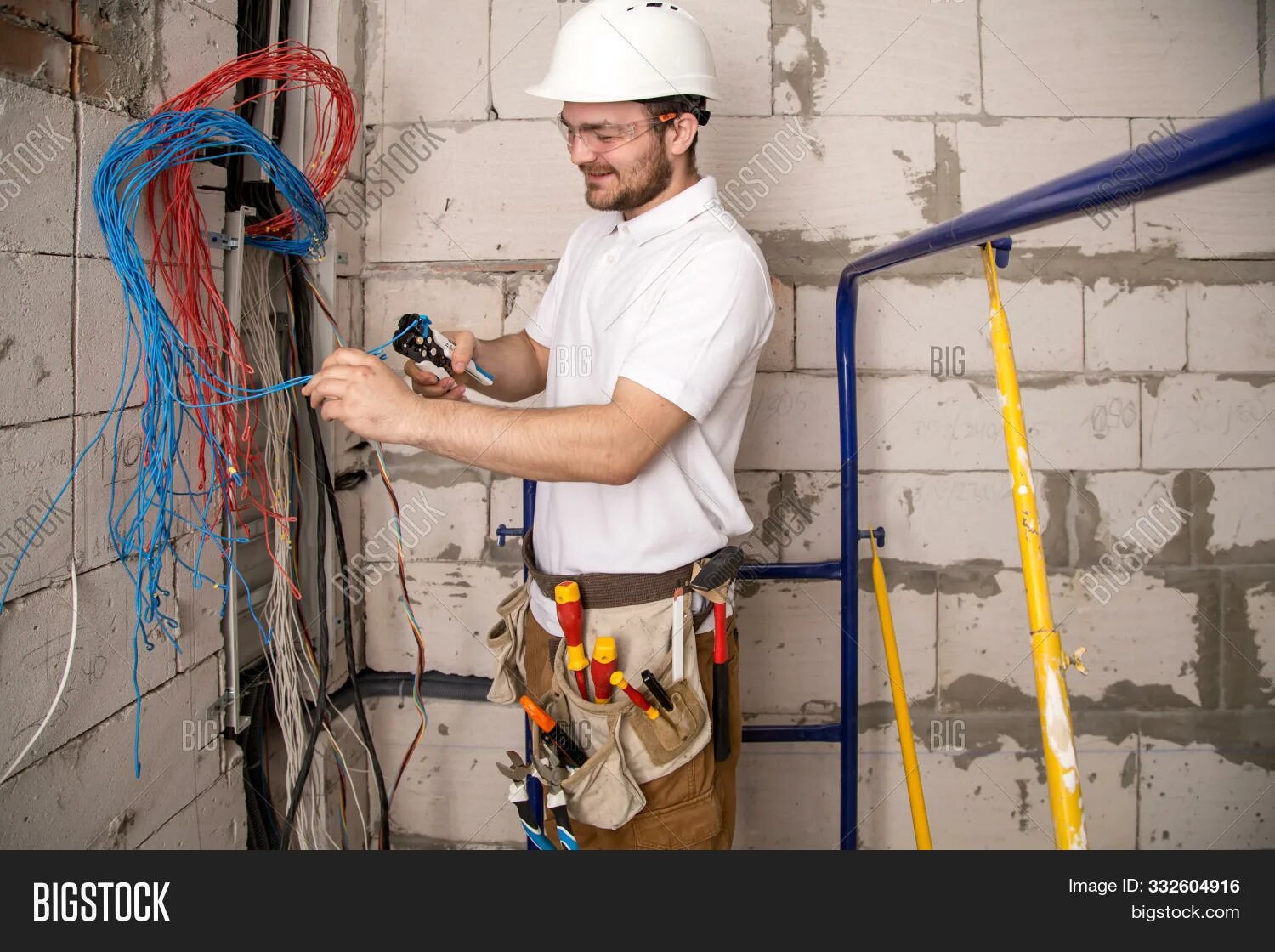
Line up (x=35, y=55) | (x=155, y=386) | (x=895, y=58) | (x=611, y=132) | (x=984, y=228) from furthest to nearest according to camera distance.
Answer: (x=895, y=58) → (x=611, y=132) → (x=155, y=386) → (x=35, y=55) → (x=984, y=228)

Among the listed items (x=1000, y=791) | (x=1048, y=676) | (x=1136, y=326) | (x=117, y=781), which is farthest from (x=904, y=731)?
(x=117, y=781)

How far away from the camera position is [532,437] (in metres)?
1.23

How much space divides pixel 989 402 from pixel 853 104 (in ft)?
2.45

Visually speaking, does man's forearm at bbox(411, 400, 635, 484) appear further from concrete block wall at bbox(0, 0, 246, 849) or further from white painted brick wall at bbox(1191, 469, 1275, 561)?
white painted brick wall at bbox(1191, 469, 1275, 561)

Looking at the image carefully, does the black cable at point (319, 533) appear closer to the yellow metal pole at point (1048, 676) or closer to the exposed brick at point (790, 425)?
the exposed brick at point (790, 425)

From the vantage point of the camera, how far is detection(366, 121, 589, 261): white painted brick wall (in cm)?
200

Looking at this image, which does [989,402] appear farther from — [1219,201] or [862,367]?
[1219,201]

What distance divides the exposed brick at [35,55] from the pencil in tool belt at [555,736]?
108 centimetres

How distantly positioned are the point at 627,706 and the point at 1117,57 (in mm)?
1804

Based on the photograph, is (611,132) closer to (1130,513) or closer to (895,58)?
(895,58)

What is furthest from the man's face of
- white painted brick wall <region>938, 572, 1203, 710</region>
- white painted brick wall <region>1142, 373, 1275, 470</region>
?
white painted brick wall <region>1142, 373, 1275, 470</region>

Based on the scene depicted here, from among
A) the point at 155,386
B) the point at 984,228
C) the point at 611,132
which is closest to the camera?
the point at 984,228

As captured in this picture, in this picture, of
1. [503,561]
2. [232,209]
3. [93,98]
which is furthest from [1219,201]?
[93,98]

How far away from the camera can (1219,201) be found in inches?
78.4
